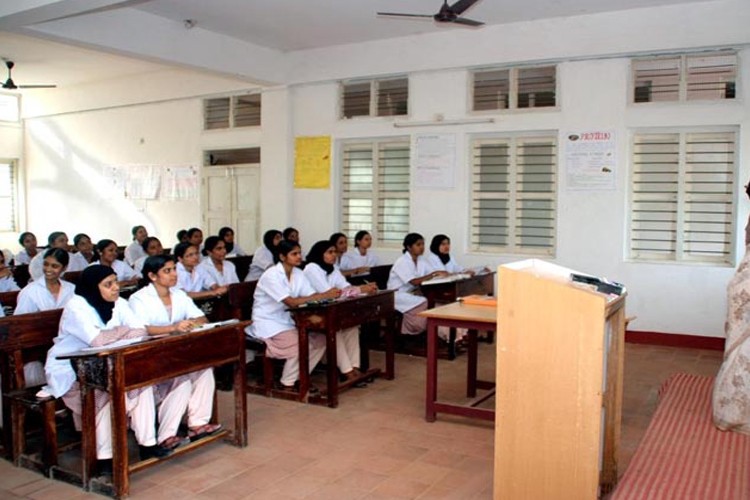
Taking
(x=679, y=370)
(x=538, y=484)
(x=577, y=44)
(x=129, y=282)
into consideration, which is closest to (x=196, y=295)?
(x=129, y=282)

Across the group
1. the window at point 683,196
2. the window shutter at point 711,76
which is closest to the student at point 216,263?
the window at point 683,196

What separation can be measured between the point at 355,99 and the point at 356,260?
6.99ft

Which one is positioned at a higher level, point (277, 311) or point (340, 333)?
point (277, 311)

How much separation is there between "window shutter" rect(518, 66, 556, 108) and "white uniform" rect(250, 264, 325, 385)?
143 inches

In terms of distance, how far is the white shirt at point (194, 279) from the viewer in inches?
232

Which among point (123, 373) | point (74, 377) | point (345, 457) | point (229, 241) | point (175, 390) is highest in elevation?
point (229, 241)

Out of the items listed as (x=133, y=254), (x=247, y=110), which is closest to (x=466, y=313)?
(x=133, y=254)

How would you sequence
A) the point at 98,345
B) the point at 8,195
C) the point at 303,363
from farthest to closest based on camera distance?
the point at 8,195, the point at 303,363, the point at 98,345

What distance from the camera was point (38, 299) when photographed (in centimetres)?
423

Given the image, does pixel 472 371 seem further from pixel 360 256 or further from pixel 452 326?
pixel 360 256

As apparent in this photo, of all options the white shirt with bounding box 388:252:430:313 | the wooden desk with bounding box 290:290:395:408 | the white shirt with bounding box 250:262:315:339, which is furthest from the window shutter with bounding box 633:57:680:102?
the white shirt with bounding box 250:262:315:339

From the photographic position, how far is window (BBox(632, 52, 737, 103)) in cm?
640

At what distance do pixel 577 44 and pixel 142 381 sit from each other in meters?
5.49

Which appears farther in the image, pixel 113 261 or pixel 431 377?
pixel 113 261
